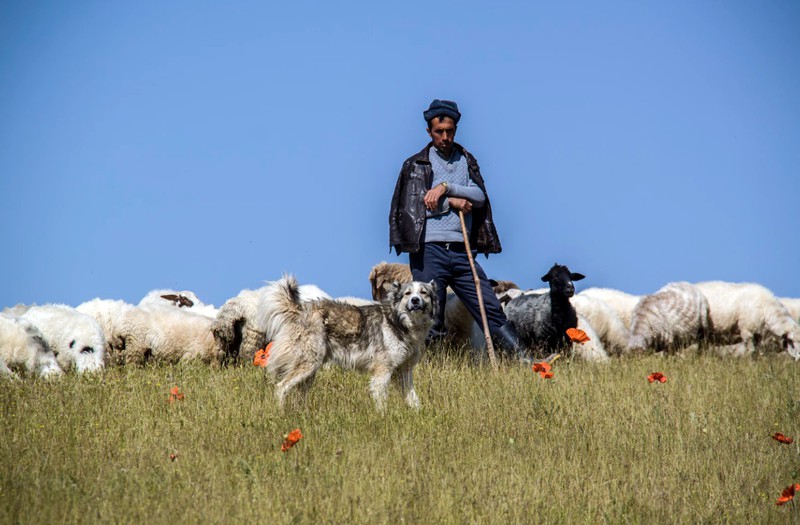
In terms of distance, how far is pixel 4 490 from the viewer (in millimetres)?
6375

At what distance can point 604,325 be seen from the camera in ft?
53.3

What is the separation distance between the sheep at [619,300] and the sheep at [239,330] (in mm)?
6637

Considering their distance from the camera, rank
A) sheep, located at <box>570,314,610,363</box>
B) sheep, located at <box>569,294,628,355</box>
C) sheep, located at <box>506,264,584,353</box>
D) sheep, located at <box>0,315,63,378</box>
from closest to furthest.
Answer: sheep, located at <box>0,315,63,378</box> → sheep, located at <box>570,314,610,363</box> → sheep, located at <box>506,264,584,353</box> → sheep, located at <box>569,294,628,355</box>

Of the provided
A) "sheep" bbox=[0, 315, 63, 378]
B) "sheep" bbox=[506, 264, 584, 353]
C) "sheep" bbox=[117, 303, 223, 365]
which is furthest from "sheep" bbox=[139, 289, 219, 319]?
"sheep" bbox=[506, 264, 584, 353]

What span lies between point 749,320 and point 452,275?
842cm

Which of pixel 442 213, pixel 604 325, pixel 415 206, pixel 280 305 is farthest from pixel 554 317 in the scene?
pixel 280 305

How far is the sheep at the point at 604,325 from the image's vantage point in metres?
16.2

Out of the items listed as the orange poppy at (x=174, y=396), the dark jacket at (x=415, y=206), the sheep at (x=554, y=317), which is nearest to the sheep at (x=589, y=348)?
the sheep at (x=554, y=317)

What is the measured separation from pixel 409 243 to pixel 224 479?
17.3 ft

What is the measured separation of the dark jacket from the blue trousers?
0.20 m

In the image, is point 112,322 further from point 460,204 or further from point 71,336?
point 460,204

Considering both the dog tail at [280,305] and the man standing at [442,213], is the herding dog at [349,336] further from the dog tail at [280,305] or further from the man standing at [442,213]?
the man standing at [442,213]

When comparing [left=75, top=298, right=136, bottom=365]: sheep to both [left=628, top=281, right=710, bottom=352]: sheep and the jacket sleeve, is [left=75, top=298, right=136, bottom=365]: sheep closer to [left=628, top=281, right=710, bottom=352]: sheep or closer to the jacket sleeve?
the jacket sleeve

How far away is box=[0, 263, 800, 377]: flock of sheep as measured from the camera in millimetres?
13477
